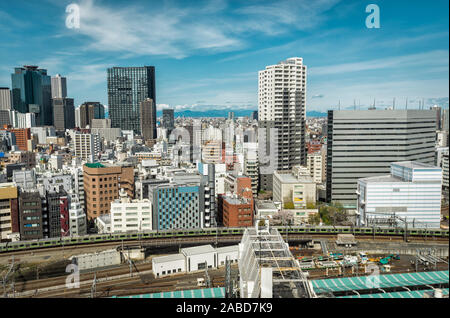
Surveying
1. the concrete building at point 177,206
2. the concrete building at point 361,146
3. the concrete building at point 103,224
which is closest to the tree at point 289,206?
the concrete building at point 361,146

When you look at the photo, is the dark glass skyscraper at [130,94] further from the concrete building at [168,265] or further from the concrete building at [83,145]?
the concrete building at [168,265]

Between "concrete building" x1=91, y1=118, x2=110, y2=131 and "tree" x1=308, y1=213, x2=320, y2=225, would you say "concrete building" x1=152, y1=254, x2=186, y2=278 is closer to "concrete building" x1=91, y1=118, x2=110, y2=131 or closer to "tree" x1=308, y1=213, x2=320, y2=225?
"tree" x1=308, y1=213, x2=320, y2=225

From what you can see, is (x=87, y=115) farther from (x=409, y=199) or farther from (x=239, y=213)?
(x=409, y=199)

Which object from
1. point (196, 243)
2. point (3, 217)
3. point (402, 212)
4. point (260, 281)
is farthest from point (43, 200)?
point (402, 212)

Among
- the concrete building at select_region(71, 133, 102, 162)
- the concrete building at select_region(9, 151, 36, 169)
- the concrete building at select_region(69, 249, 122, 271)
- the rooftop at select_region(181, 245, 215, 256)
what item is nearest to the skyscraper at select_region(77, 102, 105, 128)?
the concrete building at select_region(71, 133, 102, 162)

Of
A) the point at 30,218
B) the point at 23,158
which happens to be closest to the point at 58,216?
the point at 30,218

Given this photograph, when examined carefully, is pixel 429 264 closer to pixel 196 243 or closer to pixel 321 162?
pixel 196 243
